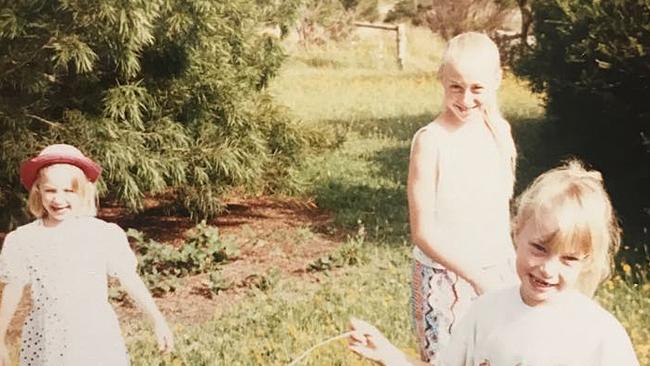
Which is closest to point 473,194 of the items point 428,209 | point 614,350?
point 428,209

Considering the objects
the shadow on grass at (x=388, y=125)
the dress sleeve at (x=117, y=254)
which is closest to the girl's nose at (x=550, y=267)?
the dress sleeve at (x=117, y=254)

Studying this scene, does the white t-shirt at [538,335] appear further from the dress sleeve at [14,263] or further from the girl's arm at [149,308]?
the dress sleeve at [14,263]

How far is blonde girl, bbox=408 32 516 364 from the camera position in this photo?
9.55ft

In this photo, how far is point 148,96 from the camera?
7.32 meters

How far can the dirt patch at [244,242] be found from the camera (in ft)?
21.2

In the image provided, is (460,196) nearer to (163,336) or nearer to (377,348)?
(377,348)

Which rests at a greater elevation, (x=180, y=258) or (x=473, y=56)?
(x=473, y=56)

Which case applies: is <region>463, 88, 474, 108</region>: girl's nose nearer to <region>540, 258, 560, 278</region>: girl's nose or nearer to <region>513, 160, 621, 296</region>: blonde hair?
<region>513, 160, 621, 296</region>: blonde hair

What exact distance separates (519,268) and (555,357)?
0.23 m

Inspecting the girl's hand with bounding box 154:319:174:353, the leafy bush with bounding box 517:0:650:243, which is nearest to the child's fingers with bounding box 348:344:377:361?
the girl's hand with bounding box 154:319:174:353

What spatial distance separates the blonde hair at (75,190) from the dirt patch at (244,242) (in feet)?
9.50

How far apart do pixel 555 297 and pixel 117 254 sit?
180 centimetres

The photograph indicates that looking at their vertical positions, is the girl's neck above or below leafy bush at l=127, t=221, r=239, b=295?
above

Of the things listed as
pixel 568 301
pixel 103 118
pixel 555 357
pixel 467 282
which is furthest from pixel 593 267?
pixel 103 118
